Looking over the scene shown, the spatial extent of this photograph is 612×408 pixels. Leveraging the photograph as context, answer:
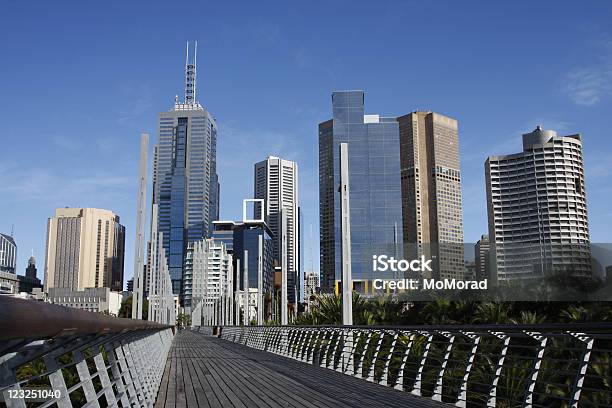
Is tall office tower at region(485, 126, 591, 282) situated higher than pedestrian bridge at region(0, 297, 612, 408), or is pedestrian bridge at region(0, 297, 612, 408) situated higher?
tall office tower at region(485, 126, 591, 282)

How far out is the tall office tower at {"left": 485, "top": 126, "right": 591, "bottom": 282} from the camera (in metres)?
134

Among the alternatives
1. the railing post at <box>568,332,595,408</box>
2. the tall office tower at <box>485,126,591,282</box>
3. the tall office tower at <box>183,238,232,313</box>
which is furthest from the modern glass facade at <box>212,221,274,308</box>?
the railing post at <box>568,332,595,408</box>

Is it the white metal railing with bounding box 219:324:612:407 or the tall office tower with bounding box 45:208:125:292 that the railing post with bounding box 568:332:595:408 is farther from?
the tall office tower with bounding box 45:208:125:292

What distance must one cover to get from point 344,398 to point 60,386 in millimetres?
7046

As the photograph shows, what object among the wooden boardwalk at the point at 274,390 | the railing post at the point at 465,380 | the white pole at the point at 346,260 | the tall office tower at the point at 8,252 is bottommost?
the wooden boardwalk at the point at 274,390

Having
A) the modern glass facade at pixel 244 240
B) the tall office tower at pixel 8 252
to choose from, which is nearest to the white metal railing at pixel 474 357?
the tall office tower at pixel 8 252

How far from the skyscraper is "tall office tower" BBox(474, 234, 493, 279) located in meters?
90.9

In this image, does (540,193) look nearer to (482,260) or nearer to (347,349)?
(482,260)

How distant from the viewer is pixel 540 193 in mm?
137500

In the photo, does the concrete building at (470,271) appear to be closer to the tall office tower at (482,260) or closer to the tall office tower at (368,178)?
the tall office tower at (482,260)

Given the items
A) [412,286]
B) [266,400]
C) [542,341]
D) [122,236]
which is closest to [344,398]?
[266,400]

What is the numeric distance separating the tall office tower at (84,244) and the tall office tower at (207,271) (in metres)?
21.5

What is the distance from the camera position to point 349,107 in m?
155

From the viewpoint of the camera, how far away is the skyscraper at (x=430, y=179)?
17588 cm
